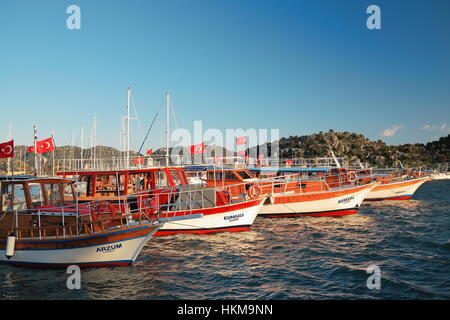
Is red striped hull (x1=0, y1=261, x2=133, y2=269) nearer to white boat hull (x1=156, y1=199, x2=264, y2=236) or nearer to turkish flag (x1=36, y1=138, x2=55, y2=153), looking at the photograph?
white boat hull (x1=156, y1=199, x2=264, y2=236)

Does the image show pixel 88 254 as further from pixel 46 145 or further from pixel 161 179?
pixel 46 145

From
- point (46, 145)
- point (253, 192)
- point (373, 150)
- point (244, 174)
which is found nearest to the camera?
point (253, 192)

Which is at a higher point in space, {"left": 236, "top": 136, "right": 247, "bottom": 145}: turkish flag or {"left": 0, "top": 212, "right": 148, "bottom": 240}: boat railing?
{"left": 236, "top": 136, "right": 247, "bottom": 145}: turkish flag

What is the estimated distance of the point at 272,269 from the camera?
1237 cm

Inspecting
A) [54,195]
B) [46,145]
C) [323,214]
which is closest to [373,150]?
[323,214]

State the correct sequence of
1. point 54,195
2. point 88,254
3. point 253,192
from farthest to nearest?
point 253,192 → point 54,195 → point 88,254

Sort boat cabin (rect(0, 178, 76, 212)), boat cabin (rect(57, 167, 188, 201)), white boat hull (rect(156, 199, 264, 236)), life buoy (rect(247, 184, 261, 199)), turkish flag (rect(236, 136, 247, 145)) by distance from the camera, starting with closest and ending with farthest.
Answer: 1. boat cabin (rect(0, 178, 76, 212))
2. white boat hull (rect(156, 199, 264, 236))
3. boat cabin (rect(57, 167, 188, 201))
4. life buoy (rect(247, 184, 261, 199))
5. turkish flag (rect(236, 136, 247, 145))

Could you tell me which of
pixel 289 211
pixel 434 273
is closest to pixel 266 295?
pixel 434 273

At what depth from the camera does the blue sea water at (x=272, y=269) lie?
32.9ft

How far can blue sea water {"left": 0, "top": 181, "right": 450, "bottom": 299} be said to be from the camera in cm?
1003

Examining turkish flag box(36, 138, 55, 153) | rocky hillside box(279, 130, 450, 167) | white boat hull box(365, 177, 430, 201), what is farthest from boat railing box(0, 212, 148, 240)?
rocky hillside box(279, 130, 450, 167)
